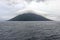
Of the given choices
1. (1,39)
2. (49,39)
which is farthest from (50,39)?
(1,39)

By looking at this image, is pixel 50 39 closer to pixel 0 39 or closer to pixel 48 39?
pixel 48 39

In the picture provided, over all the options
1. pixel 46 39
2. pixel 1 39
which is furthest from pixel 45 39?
pixel 1 39

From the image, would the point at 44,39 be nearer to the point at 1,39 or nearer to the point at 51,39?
the point at 51,39

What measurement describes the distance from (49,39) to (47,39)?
732 millimetres

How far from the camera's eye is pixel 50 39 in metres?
56.9

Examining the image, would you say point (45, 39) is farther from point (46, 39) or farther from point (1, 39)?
point (1, 39)

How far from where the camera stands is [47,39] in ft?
187

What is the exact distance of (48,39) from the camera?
187 feet

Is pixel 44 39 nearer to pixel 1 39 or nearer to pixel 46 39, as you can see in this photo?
pixel 46 39

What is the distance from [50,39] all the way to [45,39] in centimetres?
183

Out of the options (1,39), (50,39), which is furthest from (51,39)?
(1,39)

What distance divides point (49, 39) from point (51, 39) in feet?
2.39

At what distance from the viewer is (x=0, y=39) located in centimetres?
5688

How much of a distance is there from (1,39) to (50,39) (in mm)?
17915
